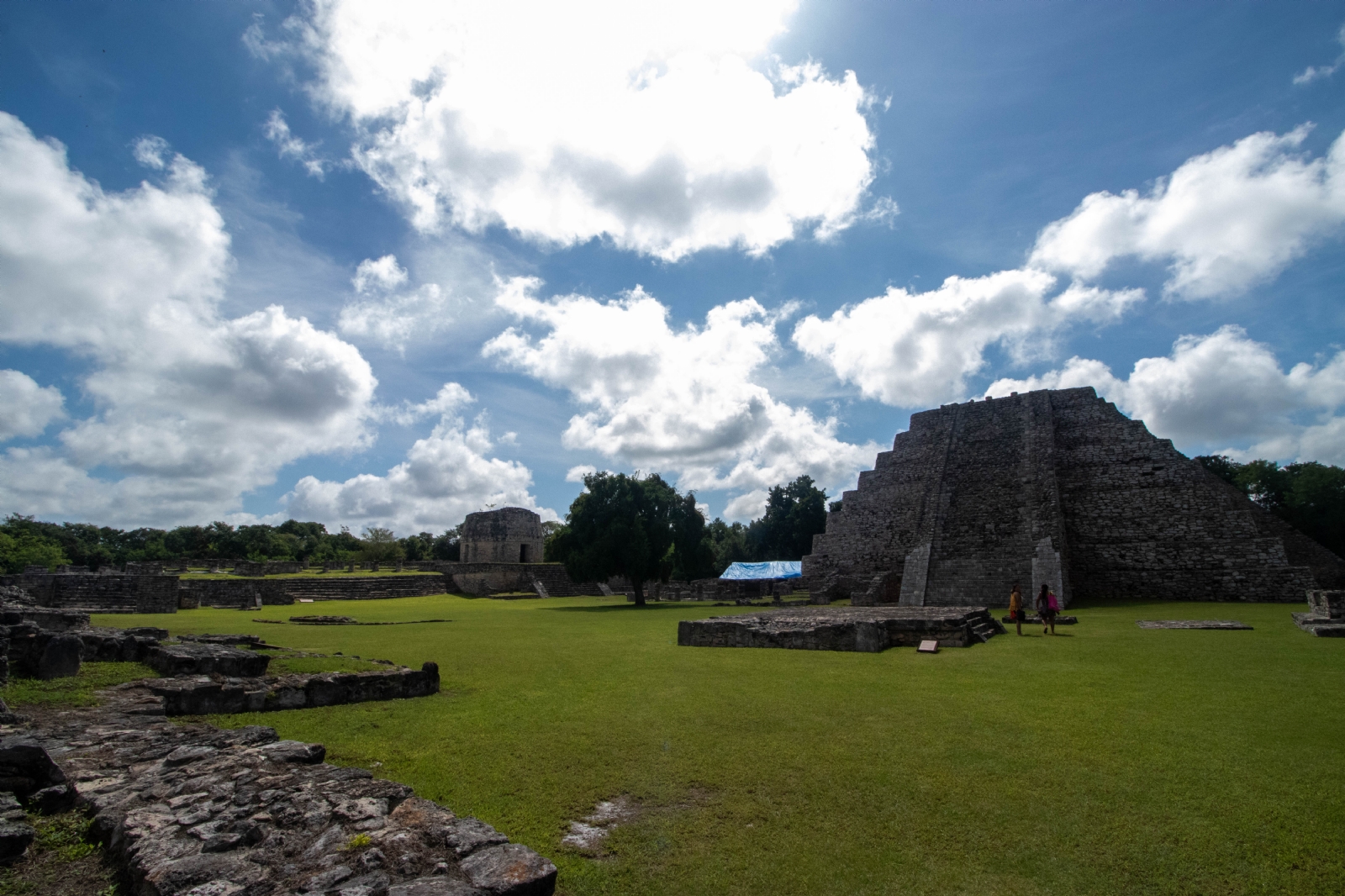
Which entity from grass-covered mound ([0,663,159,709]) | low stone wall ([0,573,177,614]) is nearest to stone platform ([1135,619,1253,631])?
grass-covered mound ([0,663,159,709])

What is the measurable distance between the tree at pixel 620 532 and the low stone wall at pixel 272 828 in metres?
23.4

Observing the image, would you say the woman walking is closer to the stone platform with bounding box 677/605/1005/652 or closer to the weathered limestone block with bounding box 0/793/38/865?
the stone platform with bounding box 677/605/1005/652

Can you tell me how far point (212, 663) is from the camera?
8.64 meters

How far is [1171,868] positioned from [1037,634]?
11.7 meters

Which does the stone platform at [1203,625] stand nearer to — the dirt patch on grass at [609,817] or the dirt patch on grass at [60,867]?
the dirt patch on grass at [609,817]

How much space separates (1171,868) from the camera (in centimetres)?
327

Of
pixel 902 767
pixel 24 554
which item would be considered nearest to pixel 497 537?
pixel 24 554

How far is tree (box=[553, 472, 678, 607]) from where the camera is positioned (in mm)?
28422

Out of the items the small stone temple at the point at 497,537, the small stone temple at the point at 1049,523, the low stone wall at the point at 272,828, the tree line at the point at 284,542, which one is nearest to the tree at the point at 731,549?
the tree line at the point at 284,542

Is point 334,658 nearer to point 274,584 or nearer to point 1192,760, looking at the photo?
point 1192,760

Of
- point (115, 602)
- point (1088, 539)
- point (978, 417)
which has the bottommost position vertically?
point (115, 602)

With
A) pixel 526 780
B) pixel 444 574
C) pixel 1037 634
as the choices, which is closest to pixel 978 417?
pixel 1037 634

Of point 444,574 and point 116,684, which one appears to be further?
point 444,574

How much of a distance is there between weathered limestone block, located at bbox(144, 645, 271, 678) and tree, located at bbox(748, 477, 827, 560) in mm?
54009
